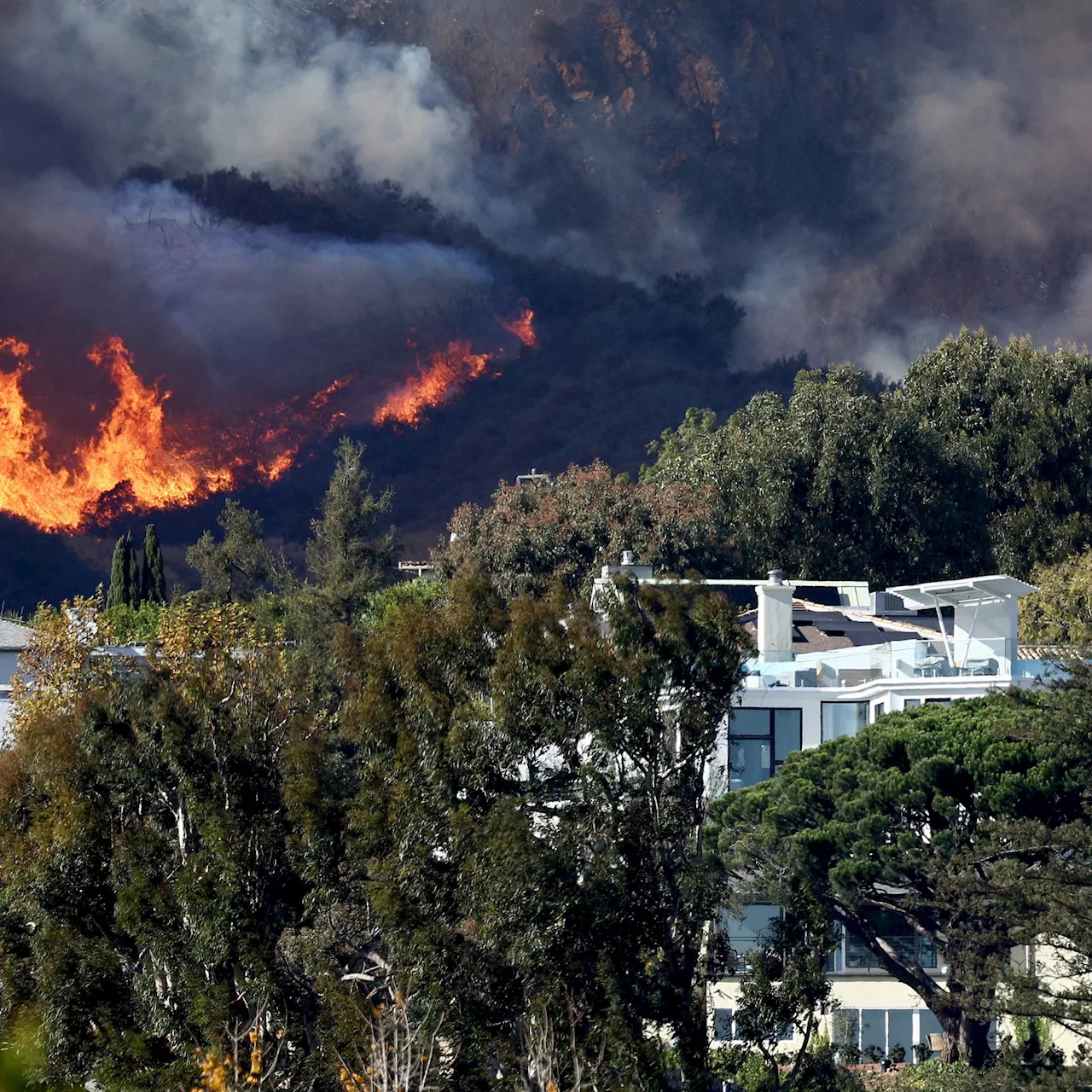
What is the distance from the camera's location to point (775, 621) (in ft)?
141

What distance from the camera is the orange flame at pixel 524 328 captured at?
361 feet

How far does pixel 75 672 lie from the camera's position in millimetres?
44375

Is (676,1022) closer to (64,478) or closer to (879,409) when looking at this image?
(879,409)

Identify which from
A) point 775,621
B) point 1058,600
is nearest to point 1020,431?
point 1058,600

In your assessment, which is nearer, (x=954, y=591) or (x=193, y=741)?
(x=193, y=741)

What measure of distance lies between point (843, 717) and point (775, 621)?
6041 millimetres

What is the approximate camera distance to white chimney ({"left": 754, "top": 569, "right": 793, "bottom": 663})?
139 feet

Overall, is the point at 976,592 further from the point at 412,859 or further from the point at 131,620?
the point at 131,620

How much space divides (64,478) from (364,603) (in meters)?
37.5

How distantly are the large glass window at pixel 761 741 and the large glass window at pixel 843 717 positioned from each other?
0.63 meters

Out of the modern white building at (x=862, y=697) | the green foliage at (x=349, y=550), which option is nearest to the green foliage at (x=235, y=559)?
the green foliage at (x=349, y=550)

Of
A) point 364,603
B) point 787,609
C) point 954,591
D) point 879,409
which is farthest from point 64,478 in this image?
point 954,591

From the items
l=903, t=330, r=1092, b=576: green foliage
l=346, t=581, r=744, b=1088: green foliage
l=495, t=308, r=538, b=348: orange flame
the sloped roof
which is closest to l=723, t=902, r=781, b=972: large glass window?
l=346, t=581, r=744, b=1088: green foliage

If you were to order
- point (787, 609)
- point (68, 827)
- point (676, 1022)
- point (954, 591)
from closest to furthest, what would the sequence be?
point (676, 1022) < point (68, 827) < point (954, 591) < point (787, 609)
